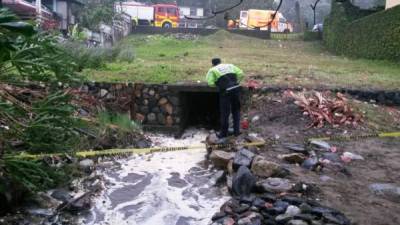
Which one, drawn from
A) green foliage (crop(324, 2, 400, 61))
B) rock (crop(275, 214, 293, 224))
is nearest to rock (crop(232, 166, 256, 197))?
rock (crop(275, 214, 293, 224))

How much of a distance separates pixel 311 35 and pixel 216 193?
997 inches

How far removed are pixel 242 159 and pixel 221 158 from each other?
0.72m

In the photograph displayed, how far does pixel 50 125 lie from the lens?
19.5ft

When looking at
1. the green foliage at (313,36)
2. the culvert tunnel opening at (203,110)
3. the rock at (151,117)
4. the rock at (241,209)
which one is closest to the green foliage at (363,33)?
the green foliage at (313,36)

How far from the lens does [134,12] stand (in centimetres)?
4272

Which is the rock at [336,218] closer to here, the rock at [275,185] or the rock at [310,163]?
the rock at [275,185]

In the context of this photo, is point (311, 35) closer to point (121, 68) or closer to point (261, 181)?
point (121, 68)

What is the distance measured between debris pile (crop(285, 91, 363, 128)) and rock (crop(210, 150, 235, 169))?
7.51 ft

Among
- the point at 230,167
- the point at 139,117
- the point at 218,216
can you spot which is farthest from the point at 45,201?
the point at 139,117

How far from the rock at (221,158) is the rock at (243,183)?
4.28 feet

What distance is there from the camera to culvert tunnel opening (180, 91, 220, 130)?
13.3 m

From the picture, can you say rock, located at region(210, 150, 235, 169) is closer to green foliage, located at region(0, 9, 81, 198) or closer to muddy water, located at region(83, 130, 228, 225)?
muddy water, located at region(83, 130, 228, 225)

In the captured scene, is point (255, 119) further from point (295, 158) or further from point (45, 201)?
point (45, 201)

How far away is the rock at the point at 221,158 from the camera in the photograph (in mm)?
7646
